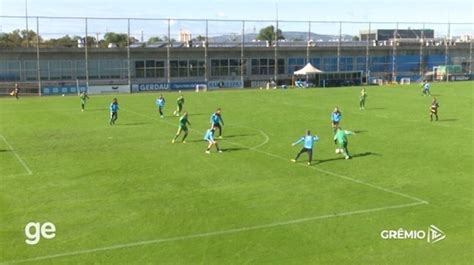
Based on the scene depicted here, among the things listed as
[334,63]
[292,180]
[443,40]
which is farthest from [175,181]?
[443,40]

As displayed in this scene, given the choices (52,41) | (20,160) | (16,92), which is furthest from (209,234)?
(52,41)

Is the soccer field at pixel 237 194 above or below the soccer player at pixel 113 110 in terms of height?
below

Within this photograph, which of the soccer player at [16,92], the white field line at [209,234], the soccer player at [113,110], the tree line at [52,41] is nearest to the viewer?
the white field line at [209,234]

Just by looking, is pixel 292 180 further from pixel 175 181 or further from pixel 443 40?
pixel 443 40

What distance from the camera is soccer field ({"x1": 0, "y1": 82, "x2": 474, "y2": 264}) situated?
15.1m

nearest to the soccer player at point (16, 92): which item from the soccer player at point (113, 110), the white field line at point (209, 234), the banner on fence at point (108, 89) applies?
the banner on fence at point (108, 89)

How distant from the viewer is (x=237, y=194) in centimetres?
2052

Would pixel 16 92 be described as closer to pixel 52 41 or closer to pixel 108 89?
pixel 108 89

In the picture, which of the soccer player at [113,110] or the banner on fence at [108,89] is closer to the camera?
the soccer player at [113,110]

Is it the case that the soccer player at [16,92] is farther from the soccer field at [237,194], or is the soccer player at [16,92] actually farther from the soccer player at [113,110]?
the soccer player at [113,110]

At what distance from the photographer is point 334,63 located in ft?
328

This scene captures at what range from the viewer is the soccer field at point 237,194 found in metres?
15.1

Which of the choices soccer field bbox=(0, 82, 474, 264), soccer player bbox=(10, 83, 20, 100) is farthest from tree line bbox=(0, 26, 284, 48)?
soccer field bbox=(0, 82, 474, 264)

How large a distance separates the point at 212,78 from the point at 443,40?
183 feet
